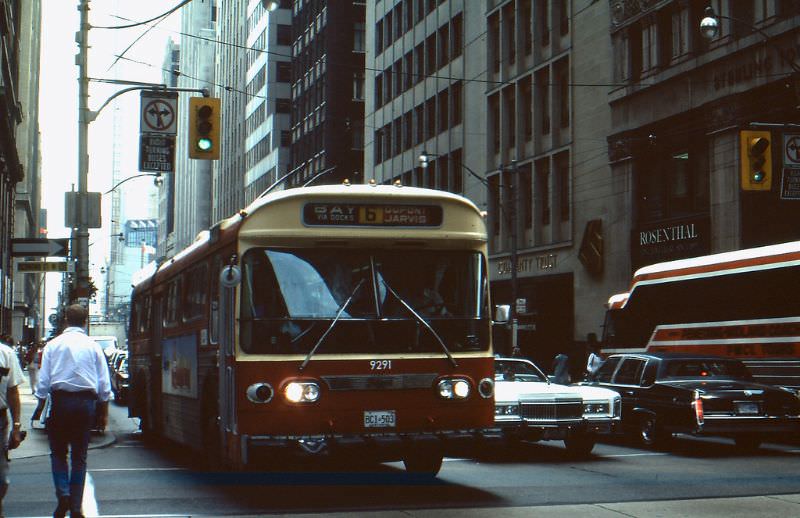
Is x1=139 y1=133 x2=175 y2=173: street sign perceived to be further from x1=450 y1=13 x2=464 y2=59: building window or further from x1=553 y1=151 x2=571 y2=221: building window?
x1=450 y1=13 x2=464 y2=59: building window

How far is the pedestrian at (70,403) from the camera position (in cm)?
995

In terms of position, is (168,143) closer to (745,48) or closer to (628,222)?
(745,48)

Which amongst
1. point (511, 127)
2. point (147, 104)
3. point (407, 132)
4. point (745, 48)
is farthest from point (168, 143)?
point (407, 132)

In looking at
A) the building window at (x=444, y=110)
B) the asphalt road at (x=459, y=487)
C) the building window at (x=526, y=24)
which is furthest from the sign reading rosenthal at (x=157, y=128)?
the building window at (x=444, y=110)

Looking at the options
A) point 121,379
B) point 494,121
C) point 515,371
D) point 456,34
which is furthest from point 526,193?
point 515,371

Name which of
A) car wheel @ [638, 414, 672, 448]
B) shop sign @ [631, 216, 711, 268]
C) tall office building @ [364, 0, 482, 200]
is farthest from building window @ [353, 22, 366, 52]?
car wheel @ [638, 414, 672, 448]

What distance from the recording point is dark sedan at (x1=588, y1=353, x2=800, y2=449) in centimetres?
1697

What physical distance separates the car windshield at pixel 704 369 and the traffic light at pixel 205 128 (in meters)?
8.24

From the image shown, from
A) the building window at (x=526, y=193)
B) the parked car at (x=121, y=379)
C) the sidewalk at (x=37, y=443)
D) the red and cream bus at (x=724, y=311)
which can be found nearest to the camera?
the sidewalk at (x=37, y=443)

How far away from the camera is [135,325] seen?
21.3m

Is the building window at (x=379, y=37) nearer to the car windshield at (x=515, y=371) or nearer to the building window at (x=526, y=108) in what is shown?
the building window at (x=526, y=108)

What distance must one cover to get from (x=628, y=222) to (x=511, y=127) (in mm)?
12146

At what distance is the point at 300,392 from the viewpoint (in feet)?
37.1

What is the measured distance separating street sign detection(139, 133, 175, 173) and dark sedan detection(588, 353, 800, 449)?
1038 centimetres
